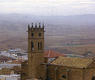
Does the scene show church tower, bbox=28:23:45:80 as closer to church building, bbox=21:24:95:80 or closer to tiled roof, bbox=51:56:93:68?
church building, bbox=21:24:95:80

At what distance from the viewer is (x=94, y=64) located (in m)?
45.6

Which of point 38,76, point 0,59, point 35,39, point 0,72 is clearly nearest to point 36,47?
point 35,39

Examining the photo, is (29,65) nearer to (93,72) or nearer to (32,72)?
(32,72)

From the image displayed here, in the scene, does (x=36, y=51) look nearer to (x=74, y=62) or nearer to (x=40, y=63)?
(x=40, y=63)

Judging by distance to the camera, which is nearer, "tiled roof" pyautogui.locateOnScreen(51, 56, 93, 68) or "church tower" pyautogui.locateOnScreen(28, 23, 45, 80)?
"tiled roof" pyautogui.locateOnScreen(51, 56, 93, 68)

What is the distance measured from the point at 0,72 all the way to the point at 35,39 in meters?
18.1

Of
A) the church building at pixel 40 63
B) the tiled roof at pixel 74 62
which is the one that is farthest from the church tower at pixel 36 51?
the tiled roof at pixel 74 62

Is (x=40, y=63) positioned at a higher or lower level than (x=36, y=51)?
lower

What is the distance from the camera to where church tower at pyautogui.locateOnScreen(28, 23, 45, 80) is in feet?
161

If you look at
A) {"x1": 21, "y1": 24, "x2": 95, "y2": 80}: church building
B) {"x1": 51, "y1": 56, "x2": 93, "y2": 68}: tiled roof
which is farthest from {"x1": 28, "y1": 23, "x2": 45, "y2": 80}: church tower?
{"x1": 51, "y1": 56, "x2": 93, "y2": 68}: tiled roof

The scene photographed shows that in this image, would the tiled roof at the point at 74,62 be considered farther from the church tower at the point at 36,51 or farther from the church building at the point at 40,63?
the church tower at the point at 36,51

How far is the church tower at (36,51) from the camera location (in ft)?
161

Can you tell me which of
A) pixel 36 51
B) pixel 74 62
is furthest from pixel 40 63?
pixel 74 62

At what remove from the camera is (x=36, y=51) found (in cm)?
4928
